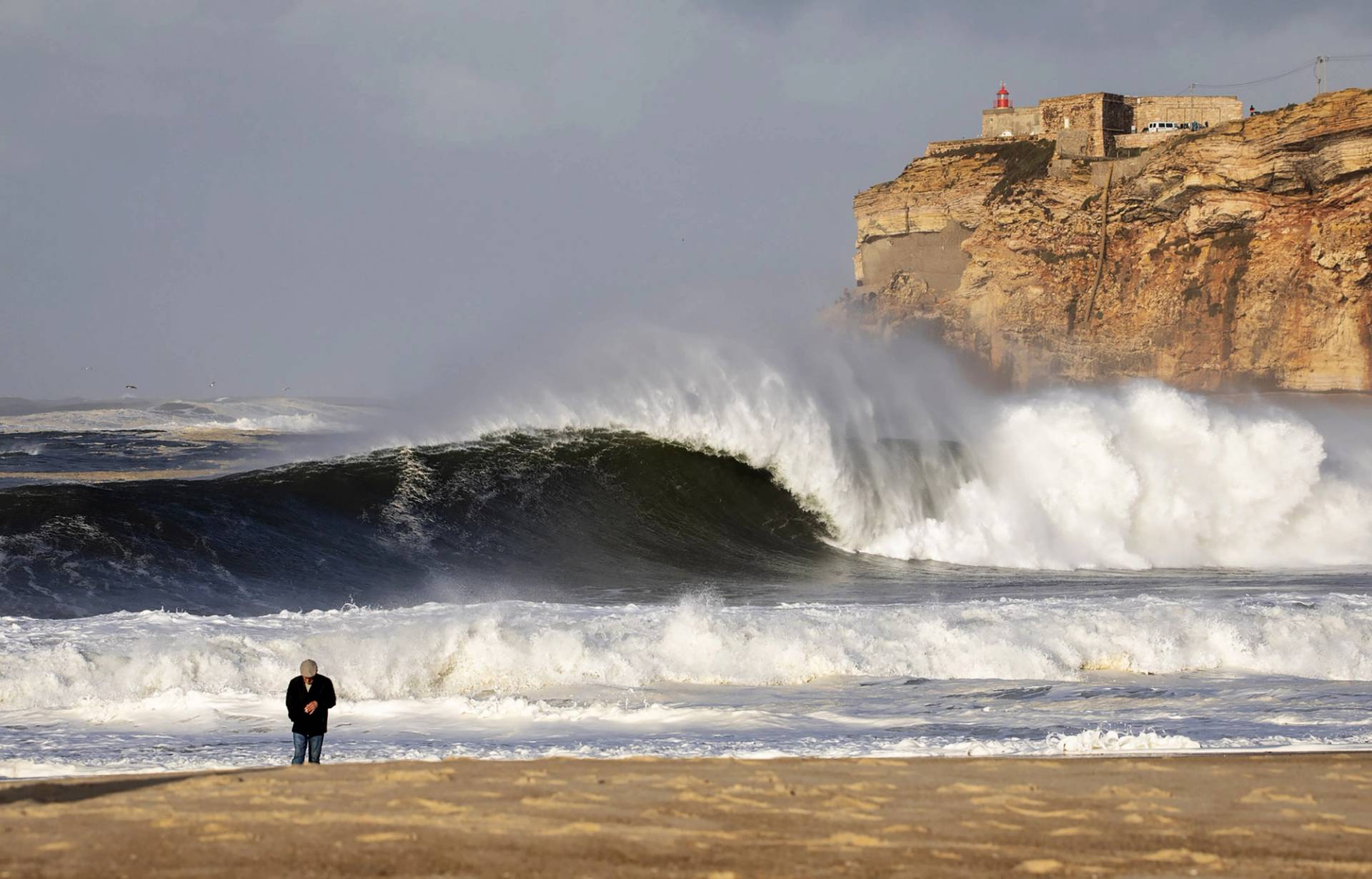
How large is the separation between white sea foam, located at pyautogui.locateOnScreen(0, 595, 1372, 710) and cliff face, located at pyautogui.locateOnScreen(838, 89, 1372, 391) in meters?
41.3

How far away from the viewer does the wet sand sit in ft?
14.7

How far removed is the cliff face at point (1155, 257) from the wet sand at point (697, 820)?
4699 centimetres

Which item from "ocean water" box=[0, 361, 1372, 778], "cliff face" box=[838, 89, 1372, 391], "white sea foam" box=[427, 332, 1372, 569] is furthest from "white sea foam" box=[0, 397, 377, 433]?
"white sea foam" box=[427, 332, 1372, 569]

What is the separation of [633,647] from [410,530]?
24.7ft

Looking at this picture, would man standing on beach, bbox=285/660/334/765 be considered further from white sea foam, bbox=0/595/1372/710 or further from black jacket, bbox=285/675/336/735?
white sea foam, bbox=0/595/1372/710

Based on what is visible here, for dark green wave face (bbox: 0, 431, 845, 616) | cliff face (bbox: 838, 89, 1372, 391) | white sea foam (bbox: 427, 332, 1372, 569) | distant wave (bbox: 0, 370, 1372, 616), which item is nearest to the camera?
dark green wave face (bbox: 0, 431, 845, 616)

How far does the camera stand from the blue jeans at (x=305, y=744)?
6.68 meters

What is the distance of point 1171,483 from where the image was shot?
20688mm

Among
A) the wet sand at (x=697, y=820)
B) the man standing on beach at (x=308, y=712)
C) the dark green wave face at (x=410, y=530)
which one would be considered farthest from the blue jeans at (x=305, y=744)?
the dark green wave face at (x=410, y=530)

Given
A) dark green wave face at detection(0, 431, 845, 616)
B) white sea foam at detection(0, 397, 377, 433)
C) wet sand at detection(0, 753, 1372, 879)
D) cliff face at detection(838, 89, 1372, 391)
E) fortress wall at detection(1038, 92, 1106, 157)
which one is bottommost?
wet sand at detection(0, 753, 1372, 879)

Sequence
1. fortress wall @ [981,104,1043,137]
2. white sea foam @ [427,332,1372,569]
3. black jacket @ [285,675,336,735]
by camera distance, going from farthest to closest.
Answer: fortress wall @ [981,104,1043,137]
white sea foam @ [427,332,1372,569]
black jacket @ [285,675,336,735]

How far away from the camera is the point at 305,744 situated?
22.1ft

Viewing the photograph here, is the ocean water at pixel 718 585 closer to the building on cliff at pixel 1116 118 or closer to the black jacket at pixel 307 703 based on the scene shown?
the black jacket at pixel 307 703

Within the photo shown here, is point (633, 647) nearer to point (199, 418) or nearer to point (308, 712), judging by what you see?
point (308, 712)
